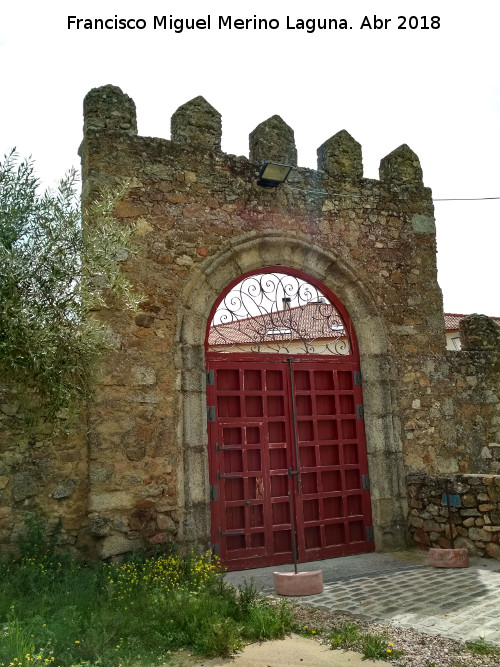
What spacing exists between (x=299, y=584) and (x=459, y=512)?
2.11 metres

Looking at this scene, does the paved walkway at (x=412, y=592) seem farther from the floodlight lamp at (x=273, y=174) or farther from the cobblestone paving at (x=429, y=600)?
the floodlight lamp at (x=273, y=174)

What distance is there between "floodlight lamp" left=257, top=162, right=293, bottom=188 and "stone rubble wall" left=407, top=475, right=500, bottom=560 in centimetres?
351

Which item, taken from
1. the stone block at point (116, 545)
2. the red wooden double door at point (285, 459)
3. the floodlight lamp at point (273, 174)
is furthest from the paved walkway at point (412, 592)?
the floodlight lamp at point (273, 174)

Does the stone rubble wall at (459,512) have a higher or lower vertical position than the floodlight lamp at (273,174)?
lower

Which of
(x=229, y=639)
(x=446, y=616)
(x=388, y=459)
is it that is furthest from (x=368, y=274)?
(x=229, y=639)

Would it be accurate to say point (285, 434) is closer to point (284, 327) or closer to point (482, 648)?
point (284, 327)

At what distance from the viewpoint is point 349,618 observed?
3990 mm

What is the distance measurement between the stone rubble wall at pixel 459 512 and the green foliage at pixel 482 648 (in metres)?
2.39


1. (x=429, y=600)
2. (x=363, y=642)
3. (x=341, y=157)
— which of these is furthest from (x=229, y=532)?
(x=341, y=157)

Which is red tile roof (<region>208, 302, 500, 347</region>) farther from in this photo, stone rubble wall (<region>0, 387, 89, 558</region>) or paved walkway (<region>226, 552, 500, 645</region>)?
paved walkway (<region>226, 552, 500, 645</region>)

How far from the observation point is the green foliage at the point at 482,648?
3.28 meters

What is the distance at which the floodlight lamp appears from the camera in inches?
248

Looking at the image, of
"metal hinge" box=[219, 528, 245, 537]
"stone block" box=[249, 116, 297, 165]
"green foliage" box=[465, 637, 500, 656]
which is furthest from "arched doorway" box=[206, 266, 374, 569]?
"green foliage" box=[465, 637, 500, 656]

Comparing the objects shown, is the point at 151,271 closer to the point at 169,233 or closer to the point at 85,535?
the point at 169,233
